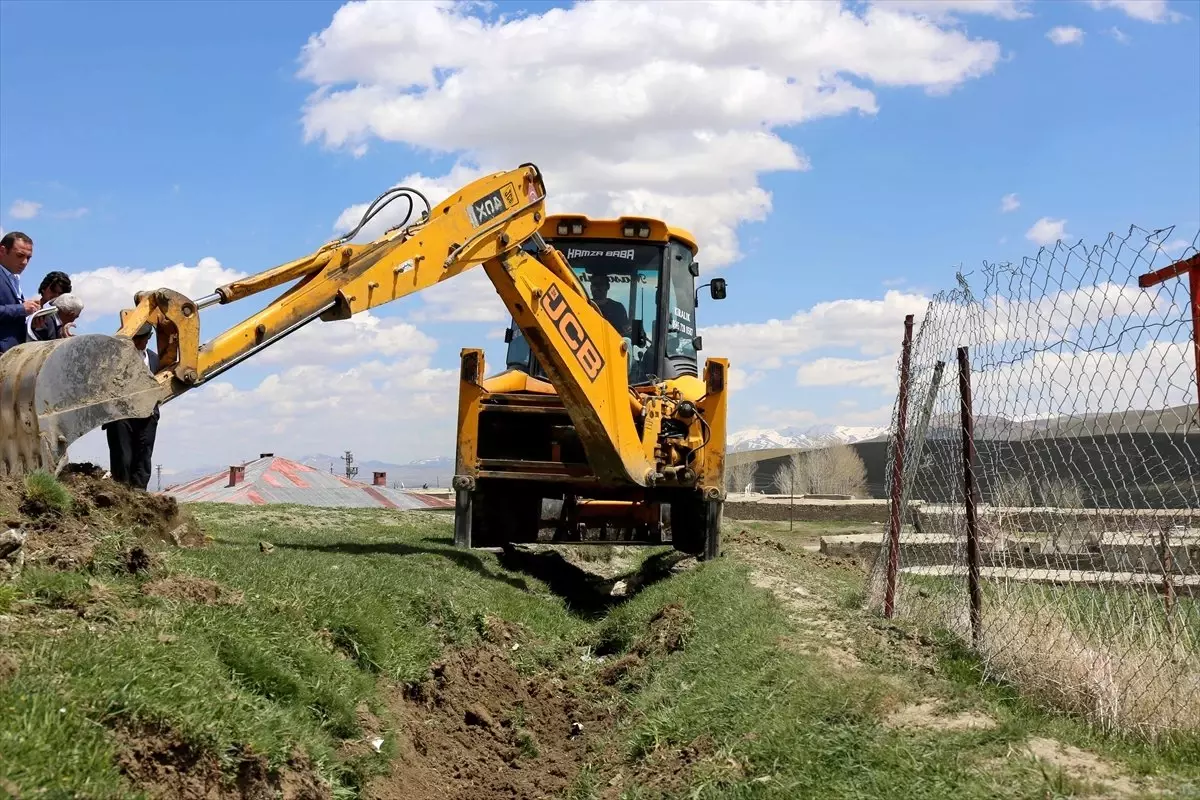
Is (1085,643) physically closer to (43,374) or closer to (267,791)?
(267,791)

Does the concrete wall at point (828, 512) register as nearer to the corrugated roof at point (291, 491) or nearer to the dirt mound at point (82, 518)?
the corrugated roof at point (291, 491)

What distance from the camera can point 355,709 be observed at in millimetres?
6113

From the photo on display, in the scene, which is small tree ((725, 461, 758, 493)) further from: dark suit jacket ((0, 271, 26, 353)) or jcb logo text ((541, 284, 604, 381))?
dark suit jacket ((0, 271, 26, 353))

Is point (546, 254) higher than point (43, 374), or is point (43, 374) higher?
point (546, 254)

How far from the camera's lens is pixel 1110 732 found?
213 inches

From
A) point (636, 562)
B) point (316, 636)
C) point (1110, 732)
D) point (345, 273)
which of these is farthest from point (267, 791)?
point (636, 562)

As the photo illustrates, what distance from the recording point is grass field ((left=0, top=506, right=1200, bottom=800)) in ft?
14.8

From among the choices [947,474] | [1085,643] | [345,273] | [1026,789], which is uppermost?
[345,273]

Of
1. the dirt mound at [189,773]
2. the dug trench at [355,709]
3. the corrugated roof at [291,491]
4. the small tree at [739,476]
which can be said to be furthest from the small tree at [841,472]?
the dirt mound at [189,773]

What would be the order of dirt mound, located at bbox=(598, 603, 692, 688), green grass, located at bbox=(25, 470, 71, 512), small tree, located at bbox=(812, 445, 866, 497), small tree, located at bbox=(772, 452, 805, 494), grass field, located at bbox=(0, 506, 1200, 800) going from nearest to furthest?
grass field, located at bbox=(0, 506, 1200, 800)
green grass, located at bbox=(25, 470, 71, 512)
dirt mound, located at bbox=(598, 603, 692, 688)
small tree, located at bbox=(812, 445, 866, 497)
small tree, located at bbox=(772, 452, 805, 494)

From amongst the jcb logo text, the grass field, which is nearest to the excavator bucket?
the grass field

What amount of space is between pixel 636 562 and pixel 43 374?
8.88 meters

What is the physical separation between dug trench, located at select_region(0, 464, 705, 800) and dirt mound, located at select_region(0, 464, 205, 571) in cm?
1

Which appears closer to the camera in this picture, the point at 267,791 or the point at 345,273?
the point at 267,791
